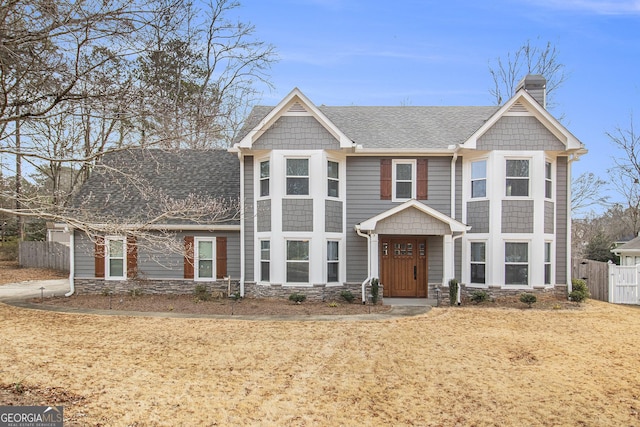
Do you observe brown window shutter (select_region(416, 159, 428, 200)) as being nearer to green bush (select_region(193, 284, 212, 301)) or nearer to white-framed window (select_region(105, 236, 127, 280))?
green bush (select_region(193, 284, 212, 301))

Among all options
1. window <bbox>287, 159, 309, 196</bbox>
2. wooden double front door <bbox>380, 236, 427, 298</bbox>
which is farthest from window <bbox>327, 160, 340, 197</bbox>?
wooden double front door <bbox>380, 236, 427, 298</bbox>

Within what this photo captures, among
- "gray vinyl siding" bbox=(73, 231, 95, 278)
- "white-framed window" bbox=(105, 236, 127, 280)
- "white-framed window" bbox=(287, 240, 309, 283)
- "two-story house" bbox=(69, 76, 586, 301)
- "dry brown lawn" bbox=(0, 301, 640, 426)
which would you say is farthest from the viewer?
"gray vinyl siding" bbox=(73, 231, 95, 278)

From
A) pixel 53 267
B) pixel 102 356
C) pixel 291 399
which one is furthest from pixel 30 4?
pixel 53 267

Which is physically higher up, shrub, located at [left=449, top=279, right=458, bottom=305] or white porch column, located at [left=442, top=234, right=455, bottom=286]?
white porch column, located at [left=442, top=234, right=455, bottom=286]

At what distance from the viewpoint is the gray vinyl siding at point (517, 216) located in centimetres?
1556

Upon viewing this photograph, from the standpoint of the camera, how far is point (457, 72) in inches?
723

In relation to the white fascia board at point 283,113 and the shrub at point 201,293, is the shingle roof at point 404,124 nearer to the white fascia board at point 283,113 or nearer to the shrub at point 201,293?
the white fascia board at point 283,113

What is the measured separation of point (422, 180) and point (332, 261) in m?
4.45

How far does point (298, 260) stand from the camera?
51.7ft

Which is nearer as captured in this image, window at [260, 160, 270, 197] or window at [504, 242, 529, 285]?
window at [504, 242, 529, 285]

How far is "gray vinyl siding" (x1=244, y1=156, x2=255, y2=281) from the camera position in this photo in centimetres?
1642

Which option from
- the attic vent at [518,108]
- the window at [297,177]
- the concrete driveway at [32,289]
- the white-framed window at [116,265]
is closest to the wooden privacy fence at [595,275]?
the attic vent at [518,108]

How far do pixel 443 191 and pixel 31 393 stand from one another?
13680 mm

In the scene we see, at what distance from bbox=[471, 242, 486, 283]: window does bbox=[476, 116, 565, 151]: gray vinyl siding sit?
3514mm
